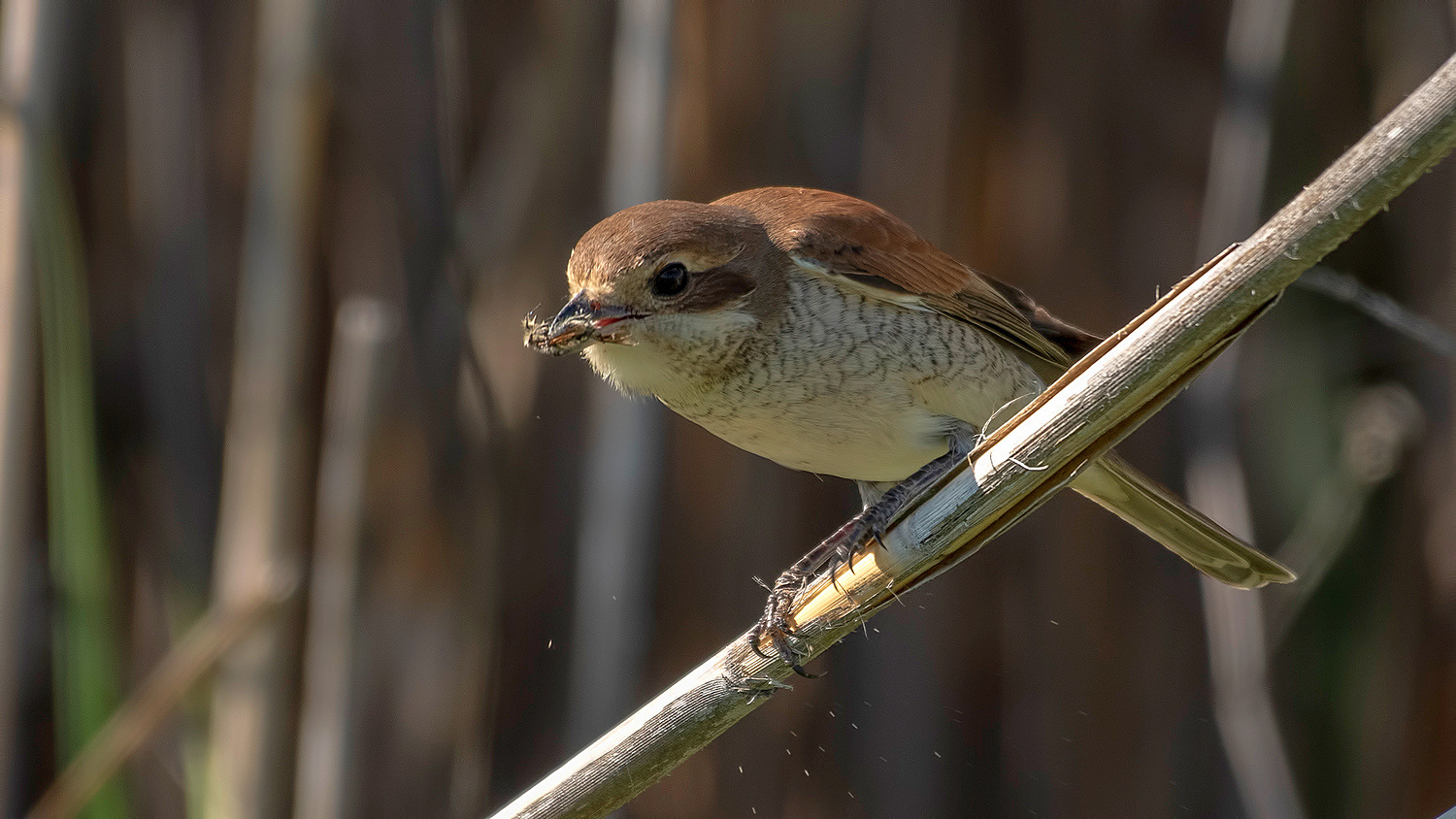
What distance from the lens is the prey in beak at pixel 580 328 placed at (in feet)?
5.01

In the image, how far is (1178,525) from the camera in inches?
70.9

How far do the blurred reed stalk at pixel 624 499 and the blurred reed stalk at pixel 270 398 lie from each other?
521 millimetres

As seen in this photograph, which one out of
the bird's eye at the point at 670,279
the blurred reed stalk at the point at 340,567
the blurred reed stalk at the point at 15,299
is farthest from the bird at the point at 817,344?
the blurred reed stalk at the point at 15,299

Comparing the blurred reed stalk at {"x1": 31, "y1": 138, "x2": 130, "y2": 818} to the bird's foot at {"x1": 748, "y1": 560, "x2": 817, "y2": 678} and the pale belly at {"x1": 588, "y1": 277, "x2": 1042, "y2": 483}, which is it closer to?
the pale belly at {"x1": 588, "y1": 277, "x2": 1042, "y2": 483}

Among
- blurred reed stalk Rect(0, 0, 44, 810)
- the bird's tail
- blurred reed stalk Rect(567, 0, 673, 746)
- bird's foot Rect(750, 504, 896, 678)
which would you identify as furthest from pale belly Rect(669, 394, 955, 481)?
blurred reed stalk Rect(0, 0, 44, 810)

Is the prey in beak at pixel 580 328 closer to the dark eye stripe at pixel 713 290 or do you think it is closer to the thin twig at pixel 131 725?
the dark eye stripe at pixel 713 290

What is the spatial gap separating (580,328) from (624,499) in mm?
656

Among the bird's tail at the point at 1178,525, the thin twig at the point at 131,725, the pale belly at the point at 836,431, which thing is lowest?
the thin twig at the point at 131,725

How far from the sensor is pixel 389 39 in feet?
7.71

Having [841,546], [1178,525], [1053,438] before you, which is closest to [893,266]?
[841,546]

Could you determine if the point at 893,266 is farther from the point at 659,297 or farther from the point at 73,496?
the point at 73,496

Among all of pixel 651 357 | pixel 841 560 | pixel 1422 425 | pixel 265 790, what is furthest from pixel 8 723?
pixel 1422 425

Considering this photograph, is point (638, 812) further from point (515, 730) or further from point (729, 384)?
point (729, 384)

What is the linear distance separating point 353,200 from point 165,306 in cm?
44
